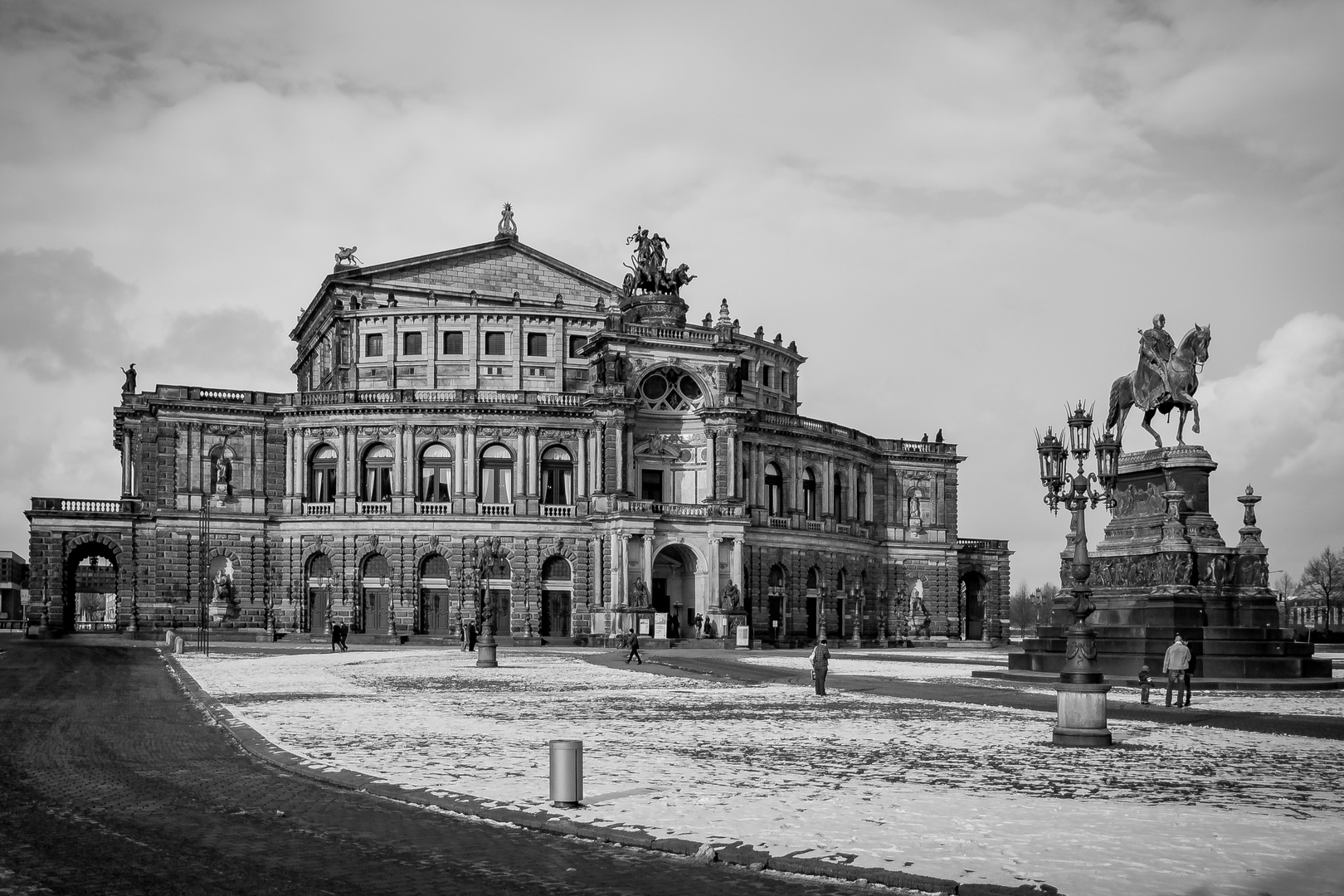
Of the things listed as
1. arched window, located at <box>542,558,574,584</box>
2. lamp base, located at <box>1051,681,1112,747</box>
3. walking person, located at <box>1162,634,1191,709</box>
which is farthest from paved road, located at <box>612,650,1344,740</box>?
arched window, located at <box>542,558,574,584</box>

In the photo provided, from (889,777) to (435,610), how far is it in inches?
2972

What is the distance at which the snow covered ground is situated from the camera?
15312 millimetres

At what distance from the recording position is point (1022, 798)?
1903cm

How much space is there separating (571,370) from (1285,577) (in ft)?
335

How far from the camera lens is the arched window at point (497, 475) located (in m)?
96.1

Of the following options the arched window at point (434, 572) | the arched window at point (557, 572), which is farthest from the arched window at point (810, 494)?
the arched window at point (434, 572)

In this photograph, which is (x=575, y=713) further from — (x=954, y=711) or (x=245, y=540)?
(x=245, y=540)

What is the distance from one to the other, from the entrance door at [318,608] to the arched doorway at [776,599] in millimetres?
29399

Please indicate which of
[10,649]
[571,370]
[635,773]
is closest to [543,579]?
[571,370]

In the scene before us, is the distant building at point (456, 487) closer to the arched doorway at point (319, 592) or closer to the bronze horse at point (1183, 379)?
the arched doorway at point (319, 592)

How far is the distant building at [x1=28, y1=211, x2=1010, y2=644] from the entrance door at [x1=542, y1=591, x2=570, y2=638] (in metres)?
0.12

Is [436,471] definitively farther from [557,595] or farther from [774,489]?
[774,489]

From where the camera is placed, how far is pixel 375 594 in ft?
310

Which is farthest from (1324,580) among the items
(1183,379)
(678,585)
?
(1183,379)
